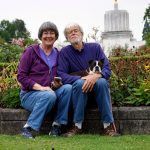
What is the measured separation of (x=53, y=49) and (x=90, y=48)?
1.59 feet

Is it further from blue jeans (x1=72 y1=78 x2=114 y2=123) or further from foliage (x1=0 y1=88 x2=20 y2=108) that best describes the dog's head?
foliage (x1=0 y1=88 x2=20 y2=108)

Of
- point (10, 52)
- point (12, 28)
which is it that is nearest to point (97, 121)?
point (10, 52)

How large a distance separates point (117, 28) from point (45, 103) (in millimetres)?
32839

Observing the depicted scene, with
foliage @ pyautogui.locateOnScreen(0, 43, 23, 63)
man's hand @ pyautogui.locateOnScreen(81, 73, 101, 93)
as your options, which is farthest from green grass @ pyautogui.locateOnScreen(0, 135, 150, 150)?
foliage @ pyautogui.locateOnScreen(0, 43, 23, 63)

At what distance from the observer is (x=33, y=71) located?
6000 millimetres

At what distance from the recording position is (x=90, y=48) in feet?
20.1

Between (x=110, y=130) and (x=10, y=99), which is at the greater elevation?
(x=10, y=99)

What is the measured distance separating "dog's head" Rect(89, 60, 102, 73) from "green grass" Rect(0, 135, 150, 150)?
793 mm

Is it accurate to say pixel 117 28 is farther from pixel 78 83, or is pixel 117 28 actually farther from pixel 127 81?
pixel 78 83

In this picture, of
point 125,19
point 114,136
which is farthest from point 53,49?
point 125,19

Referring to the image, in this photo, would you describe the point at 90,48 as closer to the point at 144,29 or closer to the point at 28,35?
the point at 28,35

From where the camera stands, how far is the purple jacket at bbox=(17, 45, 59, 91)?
5910 millimetres

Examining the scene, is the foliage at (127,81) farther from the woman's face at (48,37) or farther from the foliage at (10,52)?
the foliage at (10,52)

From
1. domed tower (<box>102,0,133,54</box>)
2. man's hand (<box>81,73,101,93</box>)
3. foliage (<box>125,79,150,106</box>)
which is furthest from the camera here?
domed tower (<box>102,0,133,54</box>)
